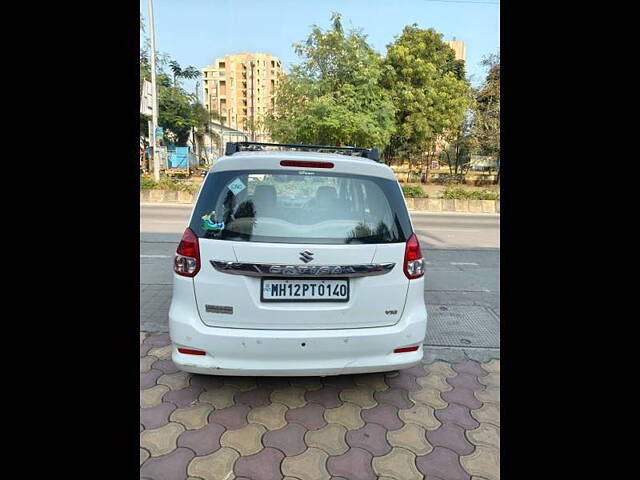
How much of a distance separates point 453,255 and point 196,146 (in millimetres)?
30109

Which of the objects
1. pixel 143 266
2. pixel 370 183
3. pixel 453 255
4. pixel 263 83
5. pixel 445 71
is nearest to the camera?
pixel 370 183

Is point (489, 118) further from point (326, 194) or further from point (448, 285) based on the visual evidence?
point (326, 194)

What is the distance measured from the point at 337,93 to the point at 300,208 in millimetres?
15676

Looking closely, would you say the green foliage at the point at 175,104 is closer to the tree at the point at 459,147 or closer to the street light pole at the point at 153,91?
the street light pole at the point at 153,91

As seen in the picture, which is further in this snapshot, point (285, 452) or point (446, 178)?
point (446, 178)

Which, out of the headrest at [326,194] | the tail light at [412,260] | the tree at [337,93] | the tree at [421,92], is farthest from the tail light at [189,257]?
the tree at [421,92]

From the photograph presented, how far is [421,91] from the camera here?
21719 mm
